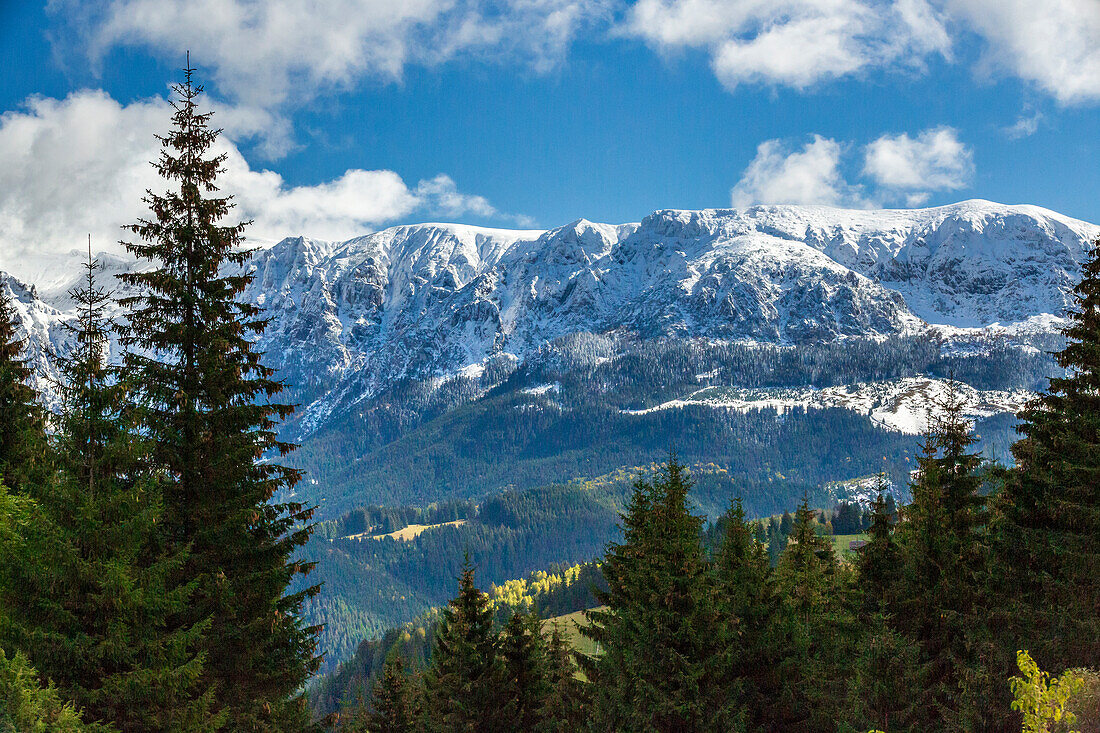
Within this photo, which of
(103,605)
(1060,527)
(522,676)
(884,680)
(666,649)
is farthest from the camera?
(522,676)

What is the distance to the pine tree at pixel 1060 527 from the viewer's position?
84.2 feet

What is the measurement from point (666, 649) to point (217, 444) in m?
16.2

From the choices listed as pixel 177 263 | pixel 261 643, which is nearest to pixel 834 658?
pixel 261 643

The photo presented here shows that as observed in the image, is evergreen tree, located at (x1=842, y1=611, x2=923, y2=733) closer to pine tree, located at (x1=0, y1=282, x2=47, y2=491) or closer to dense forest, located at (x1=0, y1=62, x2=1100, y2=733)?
dense forest, located at (x1=0, y1=62, x2=1100, y2=733)

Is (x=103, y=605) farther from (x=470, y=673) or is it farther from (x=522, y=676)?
(x=522, y=676)

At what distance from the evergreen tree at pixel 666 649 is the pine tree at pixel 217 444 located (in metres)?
11.0

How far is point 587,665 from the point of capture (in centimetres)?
3369


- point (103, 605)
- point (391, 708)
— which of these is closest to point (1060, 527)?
point (103, 605)

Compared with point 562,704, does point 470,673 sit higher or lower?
higher

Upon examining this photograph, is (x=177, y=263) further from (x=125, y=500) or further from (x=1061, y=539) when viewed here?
(x=1061, y=539)

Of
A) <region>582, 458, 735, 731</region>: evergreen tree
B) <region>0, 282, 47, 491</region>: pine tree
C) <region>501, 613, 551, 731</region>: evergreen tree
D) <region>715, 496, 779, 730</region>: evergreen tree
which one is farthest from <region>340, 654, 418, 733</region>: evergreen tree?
<region>0, 282, 47, 491</region>: pine tree

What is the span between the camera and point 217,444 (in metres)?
22.4

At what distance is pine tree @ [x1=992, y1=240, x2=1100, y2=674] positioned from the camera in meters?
25.7

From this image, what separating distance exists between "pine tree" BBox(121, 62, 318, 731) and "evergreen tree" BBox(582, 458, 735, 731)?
10985 mm
